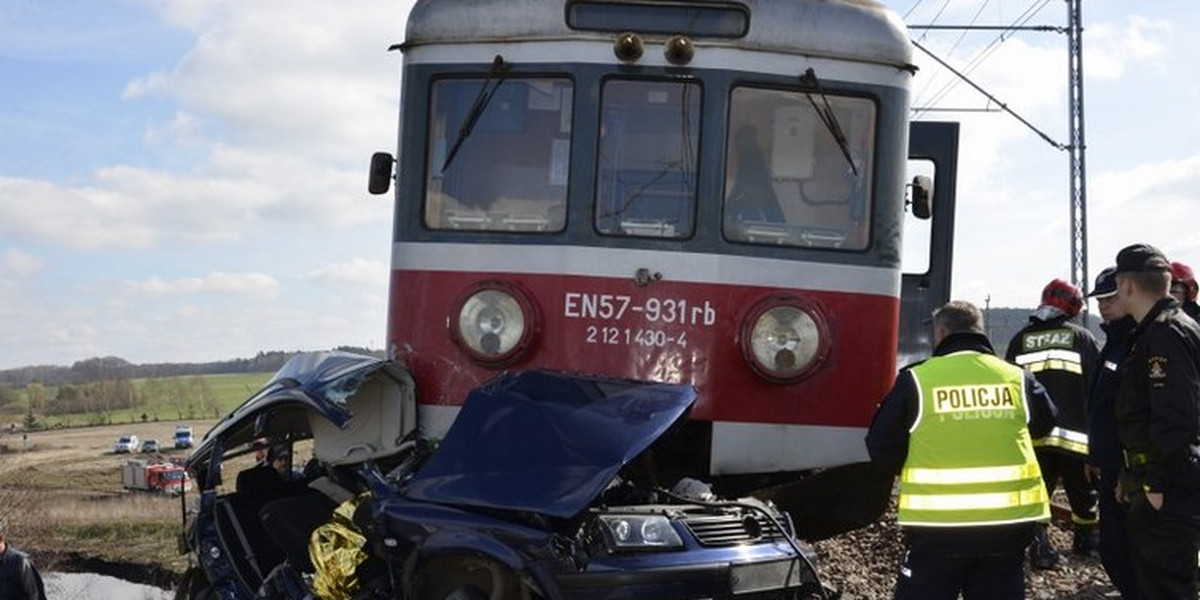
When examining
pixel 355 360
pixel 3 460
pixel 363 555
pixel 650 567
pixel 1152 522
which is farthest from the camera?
pixel 3 460

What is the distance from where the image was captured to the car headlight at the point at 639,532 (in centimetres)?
559

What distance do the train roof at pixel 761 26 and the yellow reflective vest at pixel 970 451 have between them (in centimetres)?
238

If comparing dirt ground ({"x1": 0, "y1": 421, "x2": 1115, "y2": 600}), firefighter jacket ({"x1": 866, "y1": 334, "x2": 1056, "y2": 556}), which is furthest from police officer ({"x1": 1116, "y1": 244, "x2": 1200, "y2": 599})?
dirt ground ({"x1": 0, "y1": 421, "x2": 1115, "y2": 600})

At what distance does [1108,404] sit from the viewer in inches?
251

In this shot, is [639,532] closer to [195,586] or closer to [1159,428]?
[1159,428]

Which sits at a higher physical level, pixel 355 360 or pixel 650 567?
pixel 355 360

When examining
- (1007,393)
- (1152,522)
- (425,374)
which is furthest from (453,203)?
(1152,522)

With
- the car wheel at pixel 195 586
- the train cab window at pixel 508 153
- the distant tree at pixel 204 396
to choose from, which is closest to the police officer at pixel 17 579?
the car wheel at pixel 195 586

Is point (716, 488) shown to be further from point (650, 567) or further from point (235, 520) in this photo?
point (235, 520)

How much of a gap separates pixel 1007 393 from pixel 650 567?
164cm

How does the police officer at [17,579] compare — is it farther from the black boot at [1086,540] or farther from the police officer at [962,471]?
the black boot at [1086,540]

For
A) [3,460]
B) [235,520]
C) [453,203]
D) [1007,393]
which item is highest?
[453,203]

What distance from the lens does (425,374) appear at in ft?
24.7

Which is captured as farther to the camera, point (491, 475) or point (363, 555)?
point (363, 555)
